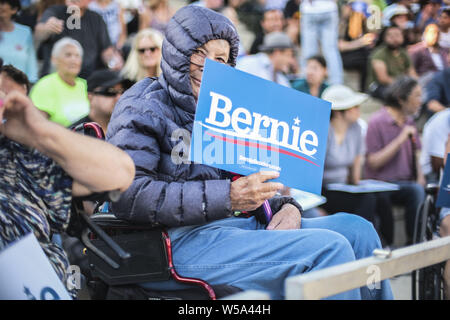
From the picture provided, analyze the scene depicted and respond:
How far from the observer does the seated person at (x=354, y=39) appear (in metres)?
9.03

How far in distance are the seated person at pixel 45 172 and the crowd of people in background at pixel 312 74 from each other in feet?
4.93

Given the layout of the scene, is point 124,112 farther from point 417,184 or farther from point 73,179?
point 417,184

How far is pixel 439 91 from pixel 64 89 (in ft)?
13.4

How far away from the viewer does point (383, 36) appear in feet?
29.2

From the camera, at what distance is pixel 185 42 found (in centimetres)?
238

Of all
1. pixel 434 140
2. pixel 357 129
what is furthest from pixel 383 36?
pixel 434 140

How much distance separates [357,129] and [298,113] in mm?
3377

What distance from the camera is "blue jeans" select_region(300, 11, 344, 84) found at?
7.96 meters

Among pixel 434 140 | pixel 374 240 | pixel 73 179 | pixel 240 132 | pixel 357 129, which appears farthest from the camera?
pixel 357 129

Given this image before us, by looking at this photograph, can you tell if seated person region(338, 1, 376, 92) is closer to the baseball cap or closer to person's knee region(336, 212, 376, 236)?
the baseball cap

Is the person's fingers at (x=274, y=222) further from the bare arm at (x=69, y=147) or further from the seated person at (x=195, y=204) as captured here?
the bare arm at (x=69, y=147)

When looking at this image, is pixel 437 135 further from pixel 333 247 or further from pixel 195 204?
pixel 195 204

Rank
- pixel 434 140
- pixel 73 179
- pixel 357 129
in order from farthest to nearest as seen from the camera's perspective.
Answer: pixel 357 129
pixel 434 140
pixel 73 179

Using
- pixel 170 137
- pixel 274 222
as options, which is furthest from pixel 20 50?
pixel 274 222
